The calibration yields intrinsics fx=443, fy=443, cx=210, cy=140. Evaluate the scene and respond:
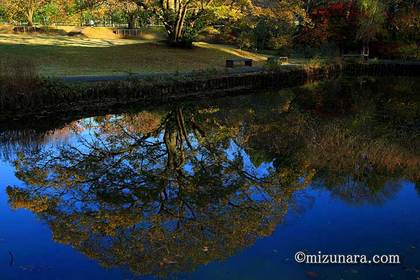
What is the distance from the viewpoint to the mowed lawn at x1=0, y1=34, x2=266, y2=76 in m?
24.6

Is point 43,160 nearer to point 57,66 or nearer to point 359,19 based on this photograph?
point 57,66

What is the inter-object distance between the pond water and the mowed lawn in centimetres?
871

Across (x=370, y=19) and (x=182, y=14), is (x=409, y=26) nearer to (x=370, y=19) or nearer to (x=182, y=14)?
(x=370, y=19)

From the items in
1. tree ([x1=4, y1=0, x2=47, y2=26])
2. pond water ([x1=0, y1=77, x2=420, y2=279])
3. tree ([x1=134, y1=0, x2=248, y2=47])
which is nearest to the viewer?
pond water ([x1=0, y1=77, x2=420, y2=279])

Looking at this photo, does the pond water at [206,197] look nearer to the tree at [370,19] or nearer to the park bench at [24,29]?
the tree at [370,19]

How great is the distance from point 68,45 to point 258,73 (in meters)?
15.6

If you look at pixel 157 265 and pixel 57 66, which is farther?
pixel 57 66

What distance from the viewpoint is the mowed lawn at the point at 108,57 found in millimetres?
24641

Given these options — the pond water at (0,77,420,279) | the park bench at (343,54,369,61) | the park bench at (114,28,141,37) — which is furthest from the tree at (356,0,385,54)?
the park bench at (114,28,141,37)

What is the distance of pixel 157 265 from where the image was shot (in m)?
6.66

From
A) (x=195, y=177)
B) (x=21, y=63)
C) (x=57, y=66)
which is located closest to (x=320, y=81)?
(x=57, y=66)

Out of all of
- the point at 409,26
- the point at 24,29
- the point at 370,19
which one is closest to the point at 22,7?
the point at 24,29

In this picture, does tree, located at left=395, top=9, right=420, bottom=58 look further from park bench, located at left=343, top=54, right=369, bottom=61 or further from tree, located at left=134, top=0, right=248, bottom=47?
tree, located at left=134, top=0, right=248, bottom=47

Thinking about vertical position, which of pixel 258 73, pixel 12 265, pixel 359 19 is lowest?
pixel 12 265
